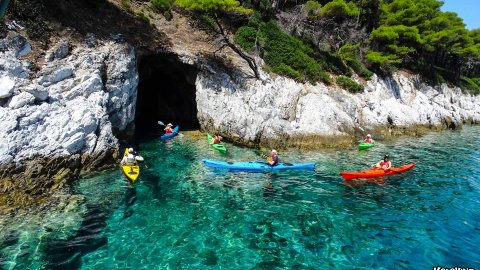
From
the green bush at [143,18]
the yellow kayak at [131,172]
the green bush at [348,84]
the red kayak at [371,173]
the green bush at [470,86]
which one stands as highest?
the green bush at [143,18]

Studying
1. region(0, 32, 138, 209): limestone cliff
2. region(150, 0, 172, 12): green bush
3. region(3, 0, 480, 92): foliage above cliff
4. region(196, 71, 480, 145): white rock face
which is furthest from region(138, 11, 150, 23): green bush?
region(0, 32, 138, 209): limestone cliff

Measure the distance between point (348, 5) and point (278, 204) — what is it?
27222mm

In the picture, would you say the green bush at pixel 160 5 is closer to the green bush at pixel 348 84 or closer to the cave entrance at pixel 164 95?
the cave entrance at pixel 164 95

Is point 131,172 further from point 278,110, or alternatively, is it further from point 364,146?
point 364,146

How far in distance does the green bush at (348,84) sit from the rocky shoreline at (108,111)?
794mm

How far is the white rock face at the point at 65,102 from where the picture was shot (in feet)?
49.8

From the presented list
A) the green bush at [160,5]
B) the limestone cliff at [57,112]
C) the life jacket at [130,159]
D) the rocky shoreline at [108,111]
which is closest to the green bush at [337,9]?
the rocky shoreline at [108,111]

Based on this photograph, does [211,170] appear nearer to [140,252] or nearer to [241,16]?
[140,252]

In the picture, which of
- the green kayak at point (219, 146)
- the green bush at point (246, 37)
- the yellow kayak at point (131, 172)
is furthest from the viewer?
the green bush at point (246, 37)

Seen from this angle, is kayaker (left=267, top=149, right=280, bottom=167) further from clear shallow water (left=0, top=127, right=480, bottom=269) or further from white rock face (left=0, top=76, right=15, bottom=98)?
white rock face (left=0, top=76, right=15, bottom=98)

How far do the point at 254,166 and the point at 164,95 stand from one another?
61.6ft

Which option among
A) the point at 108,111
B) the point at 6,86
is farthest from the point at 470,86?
the point at 6,86

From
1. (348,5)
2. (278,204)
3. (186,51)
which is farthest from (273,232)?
(348,5)

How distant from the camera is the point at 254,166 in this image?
20.1 meters
